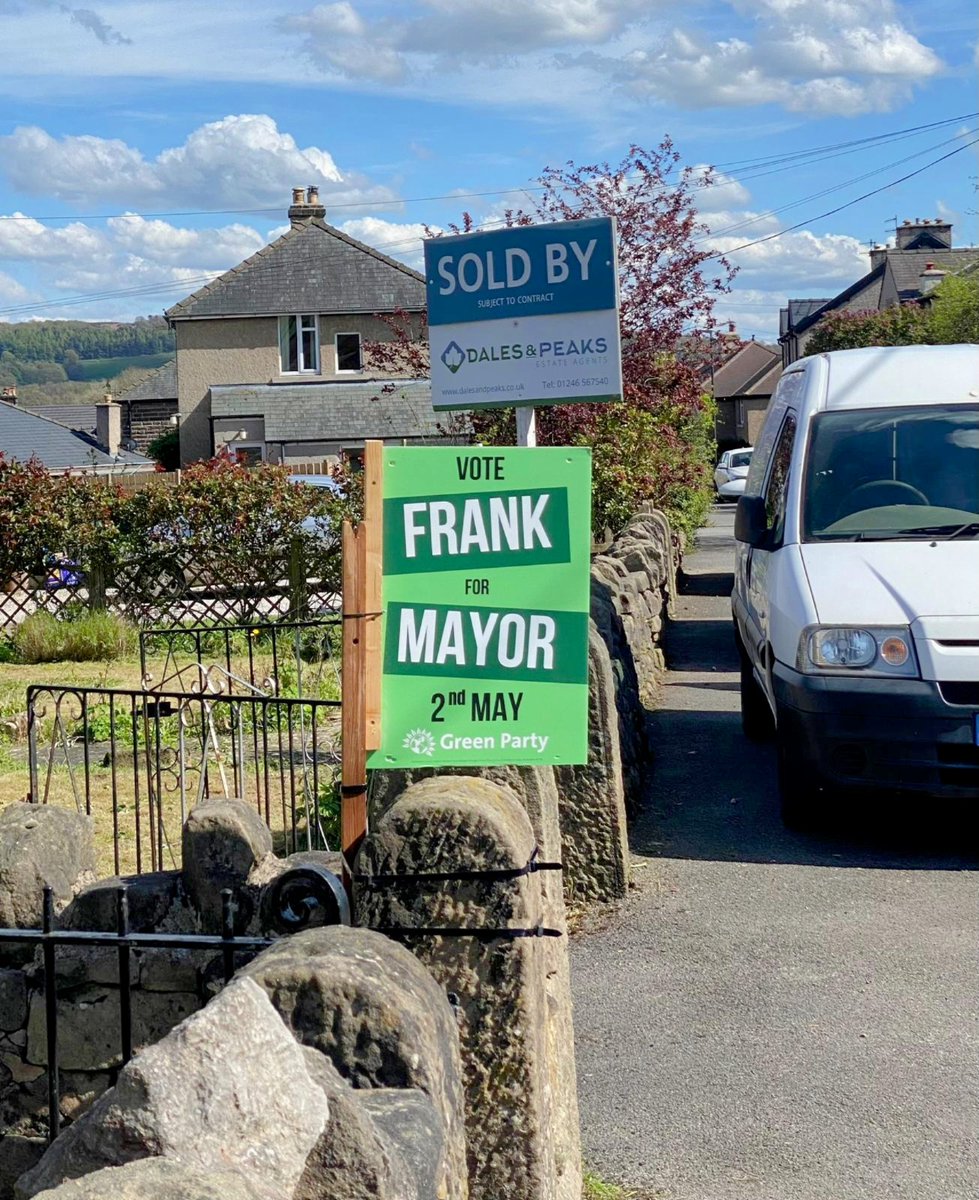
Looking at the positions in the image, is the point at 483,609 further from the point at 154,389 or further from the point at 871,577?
the point at 154,389

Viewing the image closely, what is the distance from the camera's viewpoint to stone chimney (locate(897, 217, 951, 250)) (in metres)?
70.0

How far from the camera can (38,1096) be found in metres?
3.95

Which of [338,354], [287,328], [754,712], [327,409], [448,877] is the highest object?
[287,328]

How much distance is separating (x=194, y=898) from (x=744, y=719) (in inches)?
246

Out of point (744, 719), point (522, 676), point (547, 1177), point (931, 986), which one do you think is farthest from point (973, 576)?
point (547, 1177)

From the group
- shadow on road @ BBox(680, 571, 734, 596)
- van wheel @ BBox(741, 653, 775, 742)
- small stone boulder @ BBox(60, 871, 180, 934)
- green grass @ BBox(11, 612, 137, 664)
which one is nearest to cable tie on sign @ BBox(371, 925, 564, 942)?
small stone boulder @ BBox(60, 871, 180, 934)

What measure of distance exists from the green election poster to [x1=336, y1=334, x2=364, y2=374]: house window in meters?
42.4

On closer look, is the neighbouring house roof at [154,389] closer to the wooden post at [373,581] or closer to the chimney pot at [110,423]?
the chimney pot at [110,423]

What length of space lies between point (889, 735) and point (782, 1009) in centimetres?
190

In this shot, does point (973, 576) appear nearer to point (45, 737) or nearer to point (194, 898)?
point (194, 898)

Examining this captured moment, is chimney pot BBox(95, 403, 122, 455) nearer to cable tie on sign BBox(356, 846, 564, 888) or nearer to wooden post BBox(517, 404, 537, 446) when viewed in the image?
wooden post BBox(517, 404, 537, 446)

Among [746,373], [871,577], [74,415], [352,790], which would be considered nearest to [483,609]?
[352,790]

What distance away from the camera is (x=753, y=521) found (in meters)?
7.75

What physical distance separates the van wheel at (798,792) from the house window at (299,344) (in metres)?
39.6
